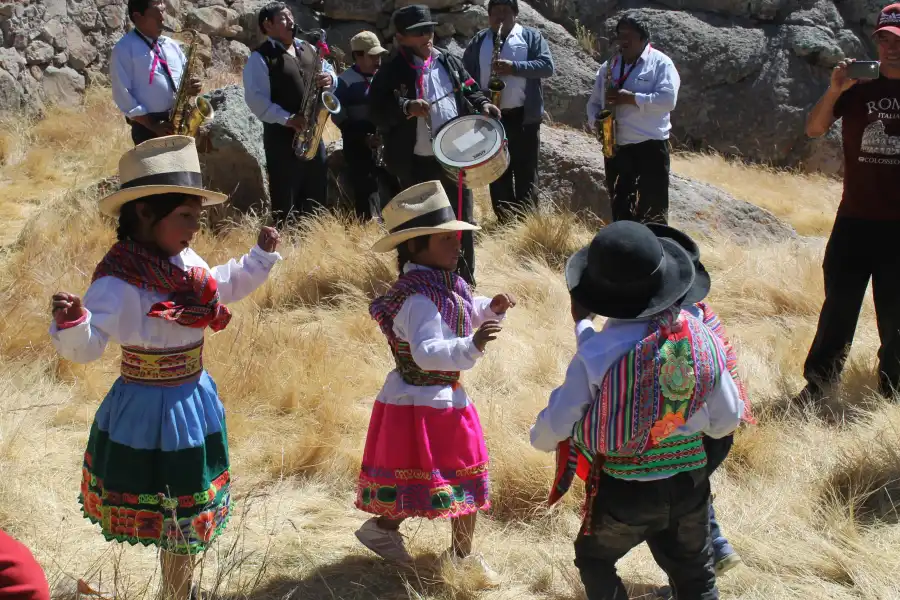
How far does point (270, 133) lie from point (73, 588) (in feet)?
14.9

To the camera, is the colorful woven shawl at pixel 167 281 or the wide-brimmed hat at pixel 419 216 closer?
the colorful woven shawl at pixel 167 281

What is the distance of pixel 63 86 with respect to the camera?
440 inches

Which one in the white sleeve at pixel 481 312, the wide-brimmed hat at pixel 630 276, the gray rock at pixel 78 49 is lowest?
the gray rock at pixel 78 49

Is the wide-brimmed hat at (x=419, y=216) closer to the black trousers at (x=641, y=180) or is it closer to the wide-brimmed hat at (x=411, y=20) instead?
the wide-brimmed hat at (x=411, y=20)

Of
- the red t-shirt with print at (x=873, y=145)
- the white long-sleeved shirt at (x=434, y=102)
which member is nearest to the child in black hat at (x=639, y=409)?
the red t-shirt with print at (x=873, y=145)

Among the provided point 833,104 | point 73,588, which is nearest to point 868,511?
point 833,104

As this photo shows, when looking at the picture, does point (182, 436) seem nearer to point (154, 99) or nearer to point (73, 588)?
point (73, 588)

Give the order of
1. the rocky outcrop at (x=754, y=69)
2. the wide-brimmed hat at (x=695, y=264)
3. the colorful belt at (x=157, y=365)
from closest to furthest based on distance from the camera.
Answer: the wide-brimmed hat at (x=695, y=264), the colorful belt at (x=157, y=365), the rocky outcrop at (x=754, y=69)

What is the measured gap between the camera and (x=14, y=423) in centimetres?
447

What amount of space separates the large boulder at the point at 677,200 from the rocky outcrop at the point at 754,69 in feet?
15.3

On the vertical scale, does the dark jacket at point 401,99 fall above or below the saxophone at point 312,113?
above

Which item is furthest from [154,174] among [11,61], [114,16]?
[114,16]

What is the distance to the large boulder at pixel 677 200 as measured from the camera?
8.46 meters

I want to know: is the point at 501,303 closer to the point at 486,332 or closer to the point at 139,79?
the point at 486,332
